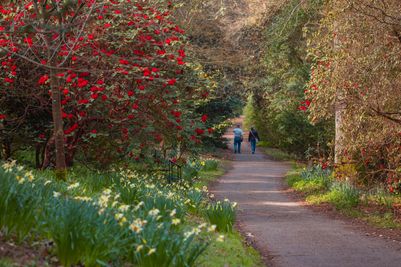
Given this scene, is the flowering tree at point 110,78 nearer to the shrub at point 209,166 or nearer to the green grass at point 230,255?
the green grass at point 230,255

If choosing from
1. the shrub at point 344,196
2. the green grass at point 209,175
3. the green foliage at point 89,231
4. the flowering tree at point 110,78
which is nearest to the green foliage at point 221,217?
the flowering tree at point 110,78

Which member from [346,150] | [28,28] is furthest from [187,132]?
[28,28]

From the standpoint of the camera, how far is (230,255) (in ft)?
27.4

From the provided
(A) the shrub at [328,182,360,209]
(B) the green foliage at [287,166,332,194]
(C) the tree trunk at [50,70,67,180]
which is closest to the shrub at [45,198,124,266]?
(C) the tree trunk at [50,70,67,180]

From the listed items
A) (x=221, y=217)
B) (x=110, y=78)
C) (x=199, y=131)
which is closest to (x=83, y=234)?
(x=221, y=217)

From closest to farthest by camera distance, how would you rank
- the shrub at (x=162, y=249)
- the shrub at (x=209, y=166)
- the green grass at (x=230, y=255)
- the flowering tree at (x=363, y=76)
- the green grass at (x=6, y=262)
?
the green grass at (x=6, y=262) < the shrub at (x=162, y=249) < the green grass at (x=230, y=255) < the flowering tree at (x=363, y=76) < the shrub at (x=209, y=166)

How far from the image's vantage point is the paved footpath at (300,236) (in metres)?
9.16

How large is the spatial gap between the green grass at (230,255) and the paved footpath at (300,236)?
0.33 m

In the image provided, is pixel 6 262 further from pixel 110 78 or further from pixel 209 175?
pixel 209 175

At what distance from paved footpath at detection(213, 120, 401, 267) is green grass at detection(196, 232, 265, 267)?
0.33 m

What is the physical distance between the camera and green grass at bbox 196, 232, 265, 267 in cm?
758

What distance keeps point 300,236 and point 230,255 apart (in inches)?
122

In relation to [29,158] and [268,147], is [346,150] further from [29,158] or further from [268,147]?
[268,147]

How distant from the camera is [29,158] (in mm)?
16828
